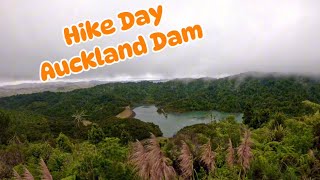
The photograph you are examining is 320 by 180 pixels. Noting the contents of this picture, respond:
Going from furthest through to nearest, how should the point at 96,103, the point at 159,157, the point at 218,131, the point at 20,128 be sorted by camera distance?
the point at 96,103 → the point at 20,128 → the point at 218,131 → the point at 159,157

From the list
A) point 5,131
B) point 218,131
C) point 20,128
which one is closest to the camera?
point 218,131

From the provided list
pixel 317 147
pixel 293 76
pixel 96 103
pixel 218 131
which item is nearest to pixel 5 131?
pixel 218 131

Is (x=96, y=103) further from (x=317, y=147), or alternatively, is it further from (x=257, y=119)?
(x=317, y=147)

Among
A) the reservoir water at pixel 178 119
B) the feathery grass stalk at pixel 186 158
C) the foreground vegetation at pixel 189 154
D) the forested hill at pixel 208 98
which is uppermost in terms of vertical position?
the feathery grass stalk at pixel 186 158

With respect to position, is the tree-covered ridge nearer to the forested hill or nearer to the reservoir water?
the reservoir water

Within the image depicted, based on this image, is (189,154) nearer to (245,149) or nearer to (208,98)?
(245,149)

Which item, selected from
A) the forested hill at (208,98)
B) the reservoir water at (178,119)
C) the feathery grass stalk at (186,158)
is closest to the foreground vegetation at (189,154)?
the feathery grass stalk at (186,158)

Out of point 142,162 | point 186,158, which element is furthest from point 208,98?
point 142,162

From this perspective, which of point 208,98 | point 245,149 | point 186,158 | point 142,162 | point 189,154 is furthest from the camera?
point 208,98

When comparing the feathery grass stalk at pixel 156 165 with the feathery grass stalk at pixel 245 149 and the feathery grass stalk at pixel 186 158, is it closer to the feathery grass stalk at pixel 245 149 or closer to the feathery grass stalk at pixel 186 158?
the feathery grass stalk at pixel 186 158
